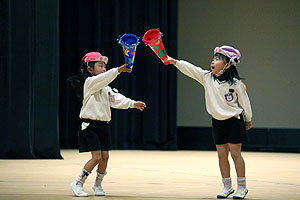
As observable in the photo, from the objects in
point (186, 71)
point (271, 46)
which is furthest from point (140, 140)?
point (186, 71)

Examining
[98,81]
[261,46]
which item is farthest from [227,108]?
[261,46]

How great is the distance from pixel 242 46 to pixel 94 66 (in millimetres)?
5387

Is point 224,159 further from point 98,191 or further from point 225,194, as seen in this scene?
point 98,191

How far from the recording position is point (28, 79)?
7.01m

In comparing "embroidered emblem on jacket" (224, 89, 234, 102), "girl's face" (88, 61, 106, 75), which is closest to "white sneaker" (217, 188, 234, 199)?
"embroidered emblem on jacket" (224, 89, 234, 102)

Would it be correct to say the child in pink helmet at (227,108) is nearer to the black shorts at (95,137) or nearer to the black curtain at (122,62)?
the black shorts at (95,137)

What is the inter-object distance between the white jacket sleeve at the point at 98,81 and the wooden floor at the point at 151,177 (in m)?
0.67

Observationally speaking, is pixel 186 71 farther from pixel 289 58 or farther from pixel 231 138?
pixel 289 58

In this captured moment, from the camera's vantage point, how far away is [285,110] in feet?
30.0

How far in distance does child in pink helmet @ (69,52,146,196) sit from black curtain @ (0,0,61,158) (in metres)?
3.03

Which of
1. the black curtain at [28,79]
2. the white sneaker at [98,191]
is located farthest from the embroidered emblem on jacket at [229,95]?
the black curtain at [28,79]

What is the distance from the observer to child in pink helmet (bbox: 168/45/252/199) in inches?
153

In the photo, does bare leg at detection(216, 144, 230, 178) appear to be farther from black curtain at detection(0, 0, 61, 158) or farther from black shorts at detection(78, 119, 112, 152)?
black curtain at detection(0, 0, 61, 158)

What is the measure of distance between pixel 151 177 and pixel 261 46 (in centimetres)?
459
